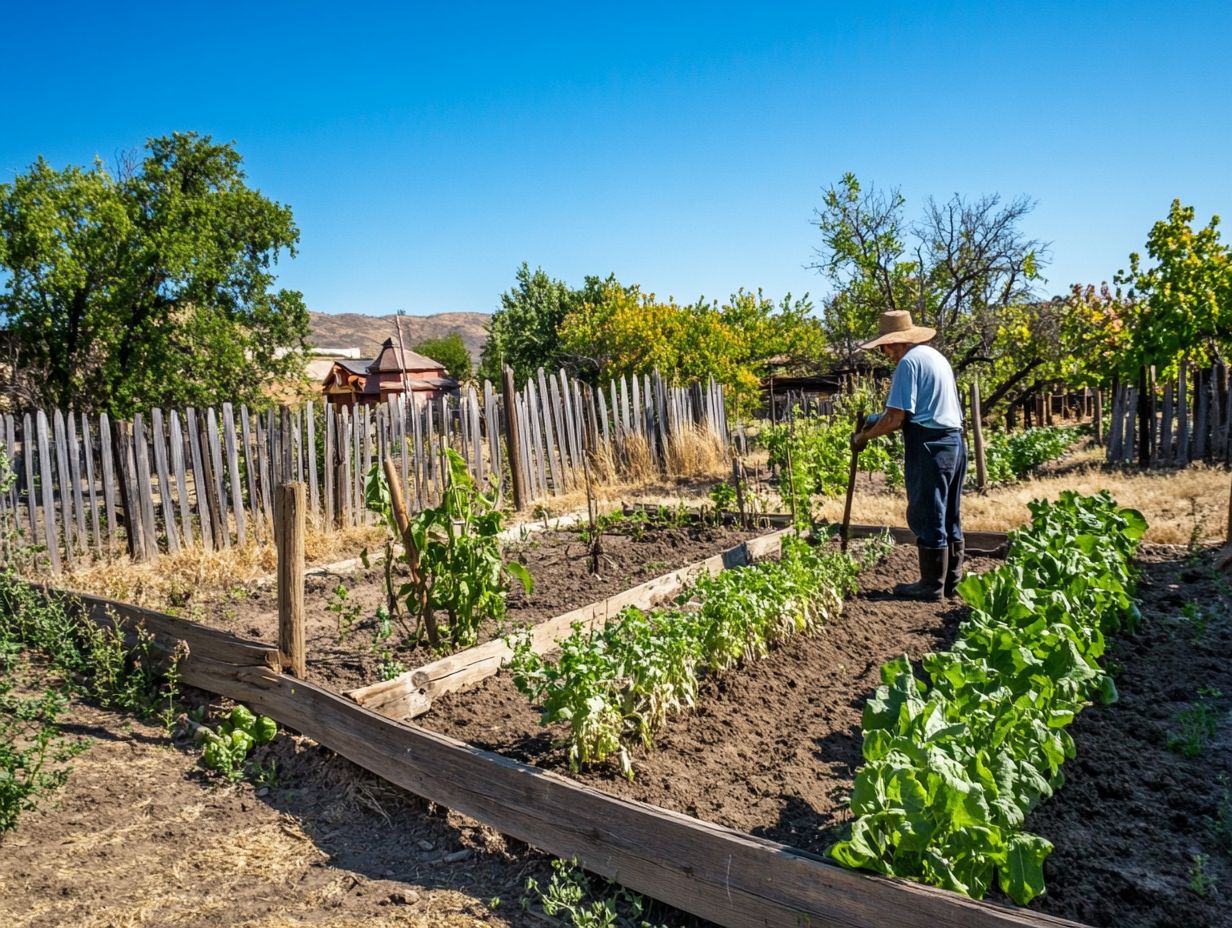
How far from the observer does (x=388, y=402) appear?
8844 millimetres

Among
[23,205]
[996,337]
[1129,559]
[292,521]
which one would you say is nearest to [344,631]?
[292,521]

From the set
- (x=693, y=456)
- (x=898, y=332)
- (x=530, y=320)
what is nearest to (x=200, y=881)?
(x=898, y=332)

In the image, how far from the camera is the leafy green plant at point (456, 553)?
4.43 metres

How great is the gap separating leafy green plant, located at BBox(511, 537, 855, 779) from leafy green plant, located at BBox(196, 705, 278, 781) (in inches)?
55.1

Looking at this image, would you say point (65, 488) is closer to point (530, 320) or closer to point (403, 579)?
point (403, 579)

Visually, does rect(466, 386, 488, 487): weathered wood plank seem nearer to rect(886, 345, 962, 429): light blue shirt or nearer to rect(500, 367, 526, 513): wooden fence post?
rect(500, 367, 526, 513): wooden fence post

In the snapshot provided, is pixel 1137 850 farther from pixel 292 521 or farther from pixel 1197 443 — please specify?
pixel 1197 443

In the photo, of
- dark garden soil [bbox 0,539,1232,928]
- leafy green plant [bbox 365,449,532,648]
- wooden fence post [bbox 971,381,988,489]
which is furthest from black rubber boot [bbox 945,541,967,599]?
wooden fence post [bbox 971,381,988,489]

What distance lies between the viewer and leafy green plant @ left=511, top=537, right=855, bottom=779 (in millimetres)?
3250

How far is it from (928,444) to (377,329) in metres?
139

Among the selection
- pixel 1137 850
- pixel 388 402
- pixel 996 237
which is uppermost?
pixel 996 237

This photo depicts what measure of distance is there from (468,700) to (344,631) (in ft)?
3.79

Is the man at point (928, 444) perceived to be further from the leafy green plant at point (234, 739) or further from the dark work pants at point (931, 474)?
the leafy green plant at point (234, 739)

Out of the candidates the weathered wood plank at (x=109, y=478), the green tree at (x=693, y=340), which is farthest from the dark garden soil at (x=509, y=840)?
the green tree at (x=693, y=340)
